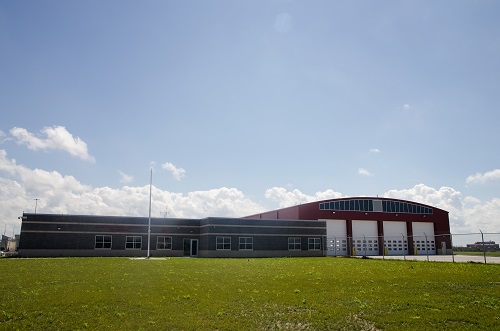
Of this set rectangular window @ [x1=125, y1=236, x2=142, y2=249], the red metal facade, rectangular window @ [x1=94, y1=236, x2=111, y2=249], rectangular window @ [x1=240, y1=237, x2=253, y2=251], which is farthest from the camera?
the red metal facade

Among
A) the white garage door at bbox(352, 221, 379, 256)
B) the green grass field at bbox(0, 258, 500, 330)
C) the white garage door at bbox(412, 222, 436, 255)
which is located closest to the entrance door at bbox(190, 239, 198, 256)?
the white garage door at bbox(352, 221, 379, 256)

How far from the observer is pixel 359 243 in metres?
66.2

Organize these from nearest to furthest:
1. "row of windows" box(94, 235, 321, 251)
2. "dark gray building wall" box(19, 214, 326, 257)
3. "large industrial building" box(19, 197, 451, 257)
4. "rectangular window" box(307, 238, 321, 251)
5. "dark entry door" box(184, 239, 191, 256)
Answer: "dark gray building wall" box(19, 214, 326, 257), "large industrial building" box(19, 197, 451, 257), "row of windows" box(94, 235, 321, 251), "dark entry door" box(184, 239, 191, 256), "rectangular window" box(307, 238, 321, 251)

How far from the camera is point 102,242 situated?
5691 cm

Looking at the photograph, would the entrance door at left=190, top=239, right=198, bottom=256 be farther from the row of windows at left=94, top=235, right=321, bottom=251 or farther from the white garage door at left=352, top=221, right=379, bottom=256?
the white garage door at left=352, top=221, right=379, bottom=256

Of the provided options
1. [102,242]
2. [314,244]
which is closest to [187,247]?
[102,242]

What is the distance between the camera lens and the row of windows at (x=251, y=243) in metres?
58.9

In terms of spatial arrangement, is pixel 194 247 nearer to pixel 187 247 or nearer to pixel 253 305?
pixel 187 247

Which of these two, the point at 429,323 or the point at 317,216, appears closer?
the point at 429,323

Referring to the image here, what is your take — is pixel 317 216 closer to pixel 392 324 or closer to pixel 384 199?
pixel 384 199

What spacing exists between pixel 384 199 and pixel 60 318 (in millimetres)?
64937

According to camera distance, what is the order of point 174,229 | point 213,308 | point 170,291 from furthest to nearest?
point 174,229 < point 170,291 < point 213,308

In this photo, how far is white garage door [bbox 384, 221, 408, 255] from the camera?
68169mm

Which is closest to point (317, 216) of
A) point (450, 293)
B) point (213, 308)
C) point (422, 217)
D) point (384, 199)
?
point (384, 199)
